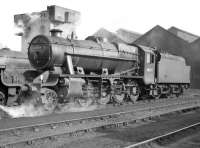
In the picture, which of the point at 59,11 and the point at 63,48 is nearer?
the point at 63,48

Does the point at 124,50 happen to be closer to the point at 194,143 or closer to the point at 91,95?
the point at 91,95

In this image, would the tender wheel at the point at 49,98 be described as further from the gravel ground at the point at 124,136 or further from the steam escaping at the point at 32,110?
the gravel ground at the point at 124,136

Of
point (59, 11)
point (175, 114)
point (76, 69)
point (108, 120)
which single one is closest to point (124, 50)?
point (76, 69)

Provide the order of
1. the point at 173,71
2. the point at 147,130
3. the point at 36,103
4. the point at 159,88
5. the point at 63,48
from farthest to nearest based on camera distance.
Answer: the point at 173,71
the point at 159,88
the point at 63,48
the point at 36,103
the point at 147,130

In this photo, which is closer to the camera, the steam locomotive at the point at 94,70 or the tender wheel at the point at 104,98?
the steam locomotive at the point at 94,70

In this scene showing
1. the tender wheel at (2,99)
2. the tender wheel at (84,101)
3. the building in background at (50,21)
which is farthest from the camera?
the building in background at (50,21)

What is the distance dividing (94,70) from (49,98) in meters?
4.07

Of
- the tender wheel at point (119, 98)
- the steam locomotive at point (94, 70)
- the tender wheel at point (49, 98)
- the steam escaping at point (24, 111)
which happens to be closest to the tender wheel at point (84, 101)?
the steam locomotive at point (94, 70)

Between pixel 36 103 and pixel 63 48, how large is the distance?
9.67 ft

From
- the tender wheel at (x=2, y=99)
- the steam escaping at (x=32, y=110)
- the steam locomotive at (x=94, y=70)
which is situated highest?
the steam locomotive at (x=94, y=70)

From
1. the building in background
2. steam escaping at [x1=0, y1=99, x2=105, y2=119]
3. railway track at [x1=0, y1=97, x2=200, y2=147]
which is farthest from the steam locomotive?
the building in background

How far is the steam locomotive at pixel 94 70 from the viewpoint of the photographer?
12711 mm

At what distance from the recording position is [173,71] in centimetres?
2194

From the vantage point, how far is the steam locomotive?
12711mm
